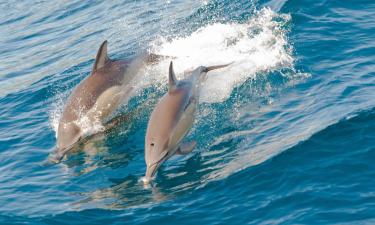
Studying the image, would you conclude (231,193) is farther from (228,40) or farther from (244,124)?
(228,40)

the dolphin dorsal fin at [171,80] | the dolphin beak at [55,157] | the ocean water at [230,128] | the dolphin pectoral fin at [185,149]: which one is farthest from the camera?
the dolphin beak at [55,157]

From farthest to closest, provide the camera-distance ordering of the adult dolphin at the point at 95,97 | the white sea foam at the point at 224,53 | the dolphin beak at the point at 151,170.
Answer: the white sea foam at the point at 224,53 < the adult dolphin at the point at 95,97 < the dolphin beak at the point at 151,170

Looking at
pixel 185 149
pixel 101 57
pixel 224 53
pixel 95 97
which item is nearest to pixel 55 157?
pixel 95 97

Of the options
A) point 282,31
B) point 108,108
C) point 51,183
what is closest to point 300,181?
point 51,183

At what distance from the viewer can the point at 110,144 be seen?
1236 centimetres

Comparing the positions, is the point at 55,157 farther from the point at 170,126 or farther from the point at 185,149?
the point at 185,149

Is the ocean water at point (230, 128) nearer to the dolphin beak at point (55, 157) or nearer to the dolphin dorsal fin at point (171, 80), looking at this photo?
the dolphin beak at point (55, 157)

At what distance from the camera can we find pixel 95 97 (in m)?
13.0

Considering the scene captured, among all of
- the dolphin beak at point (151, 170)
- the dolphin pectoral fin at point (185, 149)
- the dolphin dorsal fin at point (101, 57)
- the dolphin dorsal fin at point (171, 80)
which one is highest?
the dolphin dorsal fin at point (101, 57)

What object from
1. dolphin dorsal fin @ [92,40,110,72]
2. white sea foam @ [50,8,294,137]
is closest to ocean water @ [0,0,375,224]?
white sea foam @ [50,8,294,137]

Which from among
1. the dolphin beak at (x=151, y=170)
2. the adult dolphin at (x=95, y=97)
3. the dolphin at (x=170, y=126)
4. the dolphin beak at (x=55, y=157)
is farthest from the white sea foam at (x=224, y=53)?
the dolphin beak at (x=151, y=170)

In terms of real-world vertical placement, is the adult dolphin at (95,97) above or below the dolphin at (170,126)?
above

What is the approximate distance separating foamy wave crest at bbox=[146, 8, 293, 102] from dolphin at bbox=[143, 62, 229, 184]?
1899 mm

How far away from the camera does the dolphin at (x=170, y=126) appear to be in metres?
10.0
